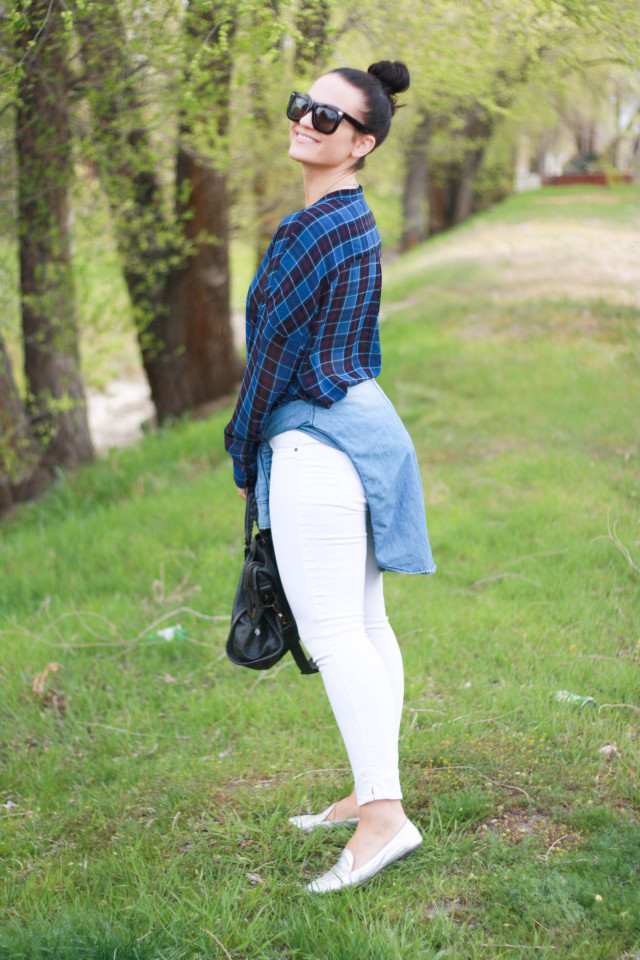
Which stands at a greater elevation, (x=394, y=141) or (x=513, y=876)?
(x=394, y=141)

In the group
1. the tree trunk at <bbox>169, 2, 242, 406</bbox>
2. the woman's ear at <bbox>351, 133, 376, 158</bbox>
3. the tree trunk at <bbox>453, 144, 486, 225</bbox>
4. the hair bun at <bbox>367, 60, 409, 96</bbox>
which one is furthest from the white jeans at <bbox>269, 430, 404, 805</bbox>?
the tree trunk at <bbox>453, 144, 486, 225</bbox>

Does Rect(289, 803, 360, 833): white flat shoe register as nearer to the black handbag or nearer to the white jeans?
the white jeans

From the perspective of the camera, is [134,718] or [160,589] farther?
[160,589]

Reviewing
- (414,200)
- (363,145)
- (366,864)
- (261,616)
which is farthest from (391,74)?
(414,200)

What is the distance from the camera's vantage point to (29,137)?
6043 mm

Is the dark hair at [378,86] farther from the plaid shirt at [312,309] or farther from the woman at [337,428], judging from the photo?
the plaid shirt at [312,309]

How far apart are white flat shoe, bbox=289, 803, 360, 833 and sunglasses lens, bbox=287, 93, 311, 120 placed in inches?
82.3

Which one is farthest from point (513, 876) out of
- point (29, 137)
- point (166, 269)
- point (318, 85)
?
point (166, 269)

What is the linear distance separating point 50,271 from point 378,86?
16.6 ft

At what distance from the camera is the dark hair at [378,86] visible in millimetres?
2336

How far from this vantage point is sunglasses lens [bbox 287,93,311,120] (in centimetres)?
233

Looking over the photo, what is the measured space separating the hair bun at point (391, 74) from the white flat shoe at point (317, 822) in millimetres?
2179

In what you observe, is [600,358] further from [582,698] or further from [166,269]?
[582,698]

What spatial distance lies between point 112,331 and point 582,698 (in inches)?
236
